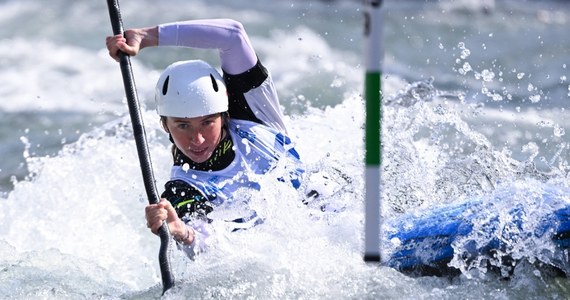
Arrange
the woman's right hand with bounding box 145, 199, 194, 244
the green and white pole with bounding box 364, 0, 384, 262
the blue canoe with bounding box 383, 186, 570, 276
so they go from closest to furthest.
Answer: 1. the green and white pole with bounding box 364, 0, 384, 262
2. the woman's right hand with bounding box 145, 199, 194, 244
3. the blue canoe with bounding box 383, 186, 570, 276

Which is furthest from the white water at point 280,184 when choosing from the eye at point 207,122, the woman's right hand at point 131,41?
the woman's right hand at point 131,41

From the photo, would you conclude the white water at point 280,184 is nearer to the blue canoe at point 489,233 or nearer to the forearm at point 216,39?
the blue canoe at point 489,233

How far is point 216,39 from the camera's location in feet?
14.0

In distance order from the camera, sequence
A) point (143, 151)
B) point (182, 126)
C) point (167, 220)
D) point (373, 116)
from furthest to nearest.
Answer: point (182, 126) → point (143, 151) → point (167, 220) → point (373, 116)

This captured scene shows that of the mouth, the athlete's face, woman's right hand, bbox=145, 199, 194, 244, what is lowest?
woman's right hand, bbox=145, 199, 194, 244

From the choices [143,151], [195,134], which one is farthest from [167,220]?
[195,134]

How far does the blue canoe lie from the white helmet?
92cm

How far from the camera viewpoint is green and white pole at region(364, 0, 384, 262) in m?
2.74

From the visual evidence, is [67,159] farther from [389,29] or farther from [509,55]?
[389,29]

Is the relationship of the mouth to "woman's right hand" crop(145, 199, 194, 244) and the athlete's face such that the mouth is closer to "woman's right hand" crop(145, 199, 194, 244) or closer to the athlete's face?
the athlete's face

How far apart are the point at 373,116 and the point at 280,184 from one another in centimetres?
145

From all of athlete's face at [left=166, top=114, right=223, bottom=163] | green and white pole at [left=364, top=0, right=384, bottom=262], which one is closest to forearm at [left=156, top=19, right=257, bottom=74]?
athlete's face at [left=166, top=114, right=223, bottom=163]

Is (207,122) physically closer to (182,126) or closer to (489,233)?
(182,126)

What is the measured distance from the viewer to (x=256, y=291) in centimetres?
394
